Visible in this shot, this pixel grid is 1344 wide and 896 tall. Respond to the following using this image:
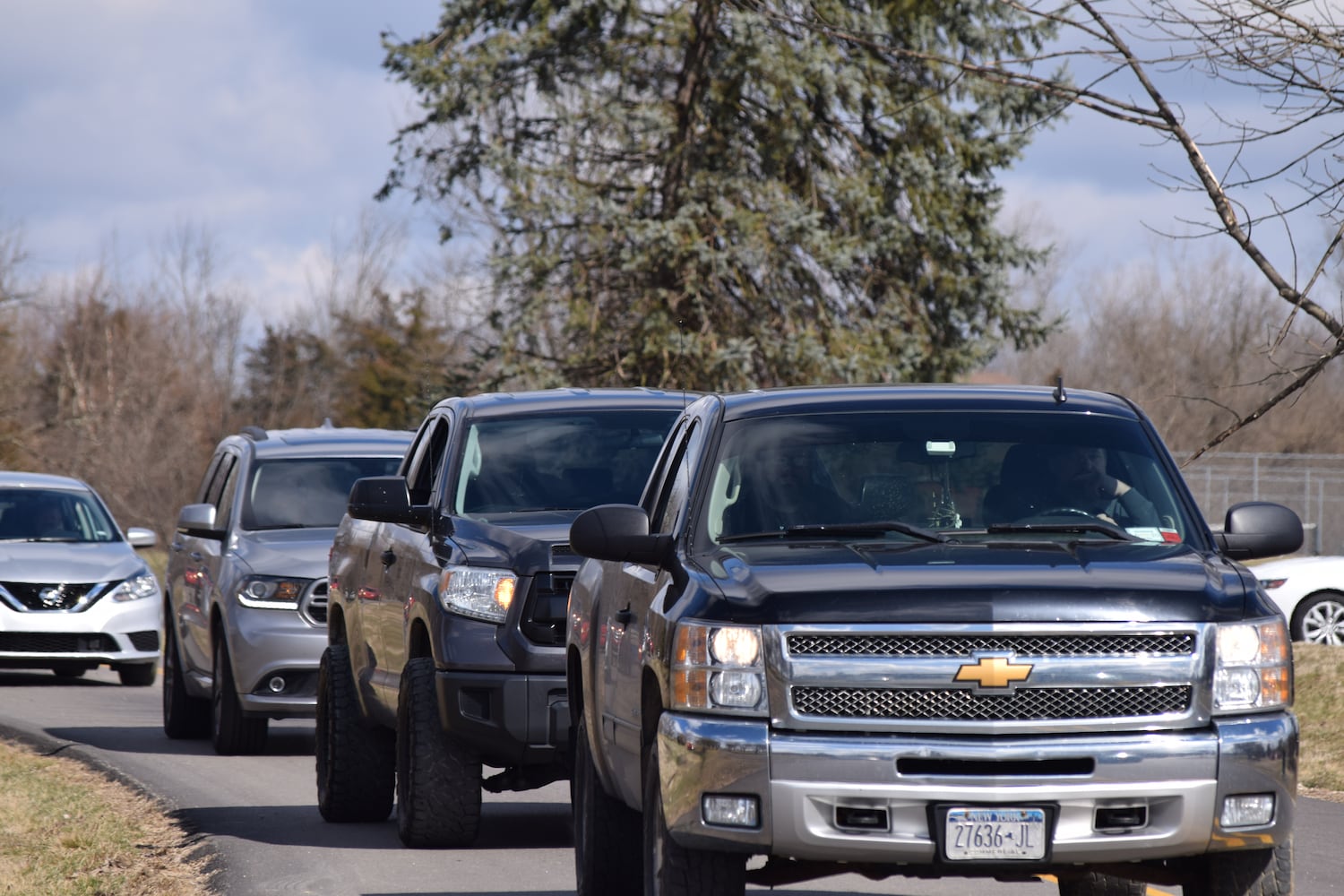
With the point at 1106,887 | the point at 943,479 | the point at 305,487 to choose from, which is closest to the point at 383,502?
the point at 943,479

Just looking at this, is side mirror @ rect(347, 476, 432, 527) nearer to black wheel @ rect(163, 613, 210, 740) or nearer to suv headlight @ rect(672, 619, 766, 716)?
suv headlight @ rect(672, 619, 766, 716)

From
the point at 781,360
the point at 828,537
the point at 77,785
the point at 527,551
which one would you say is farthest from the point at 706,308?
the point at 828,537

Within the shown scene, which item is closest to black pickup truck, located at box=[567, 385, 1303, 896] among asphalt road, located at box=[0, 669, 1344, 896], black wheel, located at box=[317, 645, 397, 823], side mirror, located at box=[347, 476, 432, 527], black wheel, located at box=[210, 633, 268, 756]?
asphalt road, located at box=[0, 669, 1344, 896]

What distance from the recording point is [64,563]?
728 inches

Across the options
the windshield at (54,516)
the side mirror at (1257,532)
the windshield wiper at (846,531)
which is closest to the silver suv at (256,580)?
the windshield at (54,516)

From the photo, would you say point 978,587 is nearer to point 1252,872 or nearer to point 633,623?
point 1252,872

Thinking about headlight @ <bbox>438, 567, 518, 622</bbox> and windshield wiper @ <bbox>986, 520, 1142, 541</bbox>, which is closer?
windshield wiper @ <bbox>986, 520, 1142, 541</bbox>

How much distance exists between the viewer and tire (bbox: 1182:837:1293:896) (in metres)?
5.80

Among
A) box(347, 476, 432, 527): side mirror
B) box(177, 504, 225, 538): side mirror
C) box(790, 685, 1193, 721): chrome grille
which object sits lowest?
box(177, 504, 225, 538): side mirror

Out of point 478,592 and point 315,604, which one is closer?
point 478,592

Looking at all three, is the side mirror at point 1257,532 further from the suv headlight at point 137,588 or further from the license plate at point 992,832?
the suv headlight at point 137,588

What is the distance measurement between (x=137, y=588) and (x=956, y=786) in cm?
1444

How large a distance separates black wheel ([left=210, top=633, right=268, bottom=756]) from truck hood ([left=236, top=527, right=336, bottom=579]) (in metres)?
0.57

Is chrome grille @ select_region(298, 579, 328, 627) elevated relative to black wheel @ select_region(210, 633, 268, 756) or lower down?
elevated
